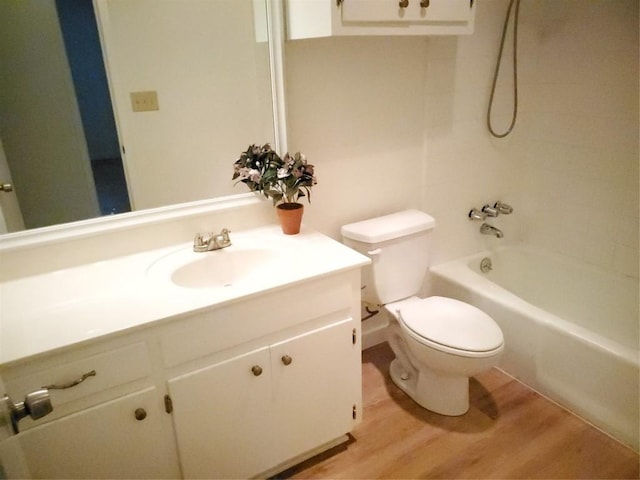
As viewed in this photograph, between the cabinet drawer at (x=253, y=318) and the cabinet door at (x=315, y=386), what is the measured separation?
0.08 m

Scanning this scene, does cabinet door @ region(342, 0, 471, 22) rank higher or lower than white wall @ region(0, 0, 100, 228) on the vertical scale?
higher

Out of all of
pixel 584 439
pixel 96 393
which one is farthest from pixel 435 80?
pixel 96 393

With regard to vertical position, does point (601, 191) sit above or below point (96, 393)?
above

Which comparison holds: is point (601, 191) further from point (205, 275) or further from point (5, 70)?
point (5, 70)

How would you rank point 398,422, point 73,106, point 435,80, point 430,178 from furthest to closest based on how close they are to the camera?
point 430,178
point 435,80
point 398,422
point 73,106

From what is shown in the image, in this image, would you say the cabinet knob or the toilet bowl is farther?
the toilet bowl

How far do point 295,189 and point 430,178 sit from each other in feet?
2.75

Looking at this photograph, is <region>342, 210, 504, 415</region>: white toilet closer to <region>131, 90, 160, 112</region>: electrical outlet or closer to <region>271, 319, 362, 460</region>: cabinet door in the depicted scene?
<region>271, 319, 362, 460</region>: cabinet door

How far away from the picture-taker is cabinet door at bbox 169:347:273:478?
50.3 inches

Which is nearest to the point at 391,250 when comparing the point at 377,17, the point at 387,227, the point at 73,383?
the point at 387,227

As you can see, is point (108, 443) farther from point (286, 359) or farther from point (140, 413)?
point (286, 359)

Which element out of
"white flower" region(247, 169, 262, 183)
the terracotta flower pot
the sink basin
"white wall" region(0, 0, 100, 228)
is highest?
"white wall" region(0, 0, 100, 228)

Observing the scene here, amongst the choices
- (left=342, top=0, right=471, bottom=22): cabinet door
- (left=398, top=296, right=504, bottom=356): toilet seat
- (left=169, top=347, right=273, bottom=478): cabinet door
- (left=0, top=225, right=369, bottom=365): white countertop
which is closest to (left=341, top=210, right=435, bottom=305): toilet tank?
(left=398, top=296, right=504, bottom=356): toilet seat

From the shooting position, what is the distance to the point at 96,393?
114 centimetres
